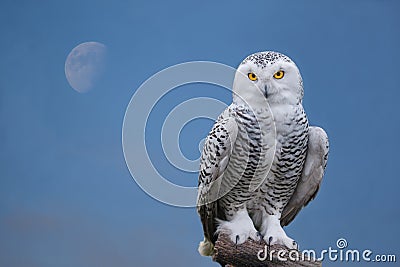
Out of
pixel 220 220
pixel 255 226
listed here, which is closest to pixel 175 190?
pixel 220 220

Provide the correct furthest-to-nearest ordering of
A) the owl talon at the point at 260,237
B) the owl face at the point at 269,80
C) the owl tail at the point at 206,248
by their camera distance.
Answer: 1. the owl tail at the point at 206,248
2. the owl talon at the point at 260,237
3. the owl face at the point at 269,80

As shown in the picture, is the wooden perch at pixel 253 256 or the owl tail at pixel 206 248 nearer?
the wooden perch at pixel 253 256

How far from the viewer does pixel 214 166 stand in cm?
229

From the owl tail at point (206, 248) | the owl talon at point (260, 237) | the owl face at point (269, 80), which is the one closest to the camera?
the owl face at point (269, 80)

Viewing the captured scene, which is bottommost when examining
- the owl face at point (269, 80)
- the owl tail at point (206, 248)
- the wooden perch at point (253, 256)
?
the wooden perch at point (253, 256)

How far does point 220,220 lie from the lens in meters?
2.43

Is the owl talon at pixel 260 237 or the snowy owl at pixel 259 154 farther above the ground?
the snowy owl at pixel 259 154

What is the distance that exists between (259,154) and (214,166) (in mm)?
195

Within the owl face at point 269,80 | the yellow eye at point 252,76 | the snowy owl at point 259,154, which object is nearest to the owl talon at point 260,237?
the snowy owl at point 259,154

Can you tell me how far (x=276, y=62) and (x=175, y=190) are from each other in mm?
665

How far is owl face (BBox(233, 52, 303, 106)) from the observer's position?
2.20 metres

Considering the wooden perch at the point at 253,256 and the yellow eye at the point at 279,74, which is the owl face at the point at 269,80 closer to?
the yellow eye at the point at 279,74

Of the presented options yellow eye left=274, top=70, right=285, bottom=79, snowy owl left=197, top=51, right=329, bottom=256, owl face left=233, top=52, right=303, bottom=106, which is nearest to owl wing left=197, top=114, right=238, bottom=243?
snowy owl left=197, top=51, right=329, bottom=256

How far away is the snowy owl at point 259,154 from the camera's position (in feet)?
7.34
